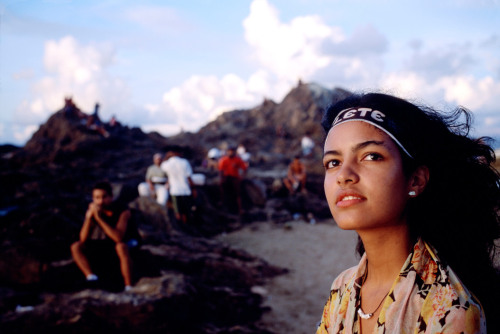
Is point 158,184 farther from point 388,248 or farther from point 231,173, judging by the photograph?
point 388,248

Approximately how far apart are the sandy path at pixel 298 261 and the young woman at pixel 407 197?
3073 millimetres

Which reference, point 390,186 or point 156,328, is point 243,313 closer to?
point 156,328

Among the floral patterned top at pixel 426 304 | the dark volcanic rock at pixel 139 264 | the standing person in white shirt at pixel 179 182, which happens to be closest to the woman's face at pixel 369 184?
the floral patterned top at pixel 426 304

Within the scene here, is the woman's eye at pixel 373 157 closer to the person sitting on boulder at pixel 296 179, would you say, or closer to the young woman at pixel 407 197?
the young woman at pixel 407 197

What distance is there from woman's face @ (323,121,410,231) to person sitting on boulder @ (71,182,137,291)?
356 centimetres

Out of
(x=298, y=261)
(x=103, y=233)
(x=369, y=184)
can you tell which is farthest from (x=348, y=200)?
(x=298, y=261)

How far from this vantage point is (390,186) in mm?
1341

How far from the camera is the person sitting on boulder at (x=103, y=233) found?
14.5ft

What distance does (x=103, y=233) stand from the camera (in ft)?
15.6

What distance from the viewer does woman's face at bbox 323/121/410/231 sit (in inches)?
52.9

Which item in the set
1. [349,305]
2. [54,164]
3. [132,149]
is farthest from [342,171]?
[132,149]

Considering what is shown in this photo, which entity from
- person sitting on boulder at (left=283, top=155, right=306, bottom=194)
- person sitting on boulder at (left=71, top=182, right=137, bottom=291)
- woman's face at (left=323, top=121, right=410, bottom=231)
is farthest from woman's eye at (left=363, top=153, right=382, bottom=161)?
person sitting on boulder at (left=283, top=155, right=306, bottom=194)

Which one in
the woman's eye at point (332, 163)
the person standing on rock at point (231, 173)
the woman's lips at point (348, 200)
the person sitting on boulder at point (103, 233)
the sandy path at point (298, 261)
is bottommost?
the sandy path at point (298, 261)

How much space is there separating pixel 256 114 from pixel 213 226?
2066 cm
